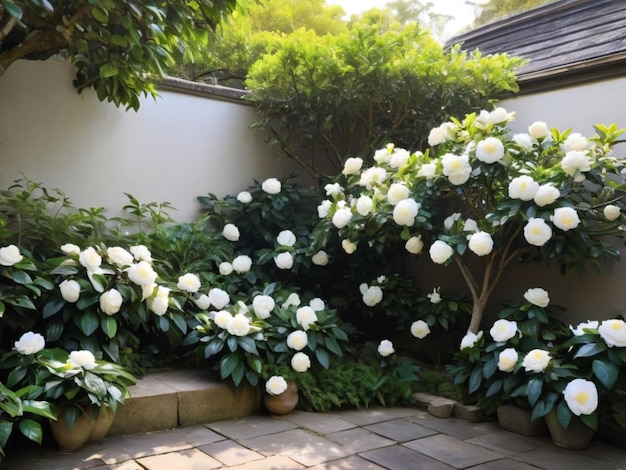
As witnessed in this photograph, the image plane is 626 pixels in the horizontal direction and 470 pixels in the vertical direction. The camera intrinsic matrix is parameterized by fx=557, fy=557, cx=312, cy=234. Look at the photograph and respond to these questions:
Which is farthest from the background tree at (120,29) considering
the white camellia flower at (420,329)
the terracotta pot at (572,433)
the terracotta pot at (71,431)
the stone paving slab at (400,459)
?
the terracotta pot at (572,433)

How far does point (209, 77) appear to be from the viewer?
304 inches

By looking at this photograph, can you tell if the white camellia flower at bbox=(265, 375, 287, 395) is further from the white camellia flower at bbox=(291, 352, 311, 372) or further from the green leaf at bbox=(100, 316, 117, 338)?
the green leaf at bbox=(100, 316, 117, 338)

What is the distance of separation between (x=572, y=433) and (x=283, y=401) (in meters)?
1.67

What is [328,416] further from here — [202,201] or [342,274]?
[202,201]

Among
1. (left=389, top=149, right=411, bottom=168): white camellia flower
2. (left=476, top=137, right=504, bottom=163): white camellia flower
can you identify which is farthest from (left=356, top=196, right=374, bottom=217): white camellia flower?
(left=476, top=137, right=504, bottom=163): white camellia flower

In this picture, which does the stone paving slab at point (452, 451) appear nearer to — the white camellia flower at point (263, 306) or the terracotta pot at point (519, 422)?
the terracotta pot at point (519, 422)

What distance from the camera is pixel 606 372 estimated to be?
2.92 m

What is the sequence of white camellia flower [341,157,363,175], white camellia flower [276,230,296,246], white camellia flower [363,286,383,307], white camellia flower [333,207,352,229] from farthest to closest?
white camellia flower [276,230,296,246] < white camellia flower [341,157,363,175] < white camellia flower [363,286,383,307] < white camellia flower [333,207,352,229]

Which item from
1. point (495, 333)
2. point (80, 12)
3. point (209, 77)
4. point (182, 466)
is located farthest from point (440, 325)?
point (209, 77)

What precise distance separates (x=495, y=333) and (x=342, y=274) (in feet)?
5.83

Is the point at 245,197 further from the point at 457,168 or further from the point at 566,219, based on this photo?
the point at 566,219

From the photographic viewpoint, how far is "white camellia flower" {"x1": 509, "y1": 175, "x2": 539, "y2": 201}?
10.7ft

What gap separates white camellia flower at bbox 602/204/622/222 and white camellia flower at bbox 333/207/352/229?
5.31 ft

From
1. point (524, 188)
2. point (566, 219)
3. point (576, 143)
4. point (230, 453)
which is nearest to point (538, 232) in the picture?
point (566, 219)
